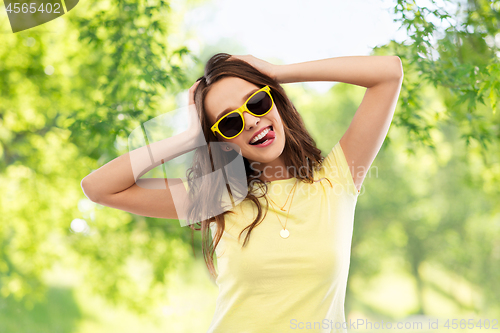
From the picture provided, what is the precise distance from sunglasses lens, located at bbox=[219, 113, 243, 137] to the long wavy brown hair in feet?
0.26

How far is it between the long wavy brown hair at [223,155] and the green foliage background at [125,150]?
107 centimetres

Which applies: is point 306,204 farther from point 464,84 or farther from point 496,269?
point 496,269

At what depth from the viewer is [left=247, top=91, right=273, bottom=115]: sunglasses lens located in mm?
Result: 1407

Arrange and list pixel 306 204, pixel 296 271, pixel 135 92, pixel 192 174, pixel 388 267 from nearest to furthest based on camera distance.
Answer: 1. pixel 296 271
2. pixel 306 204
3. pixel 192 174
4. pixel 135 92
5. pixel 388 267

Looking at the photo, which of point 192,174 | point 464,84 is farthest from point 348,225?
point 464,84

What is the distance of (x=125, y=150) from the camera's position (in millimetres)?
2783

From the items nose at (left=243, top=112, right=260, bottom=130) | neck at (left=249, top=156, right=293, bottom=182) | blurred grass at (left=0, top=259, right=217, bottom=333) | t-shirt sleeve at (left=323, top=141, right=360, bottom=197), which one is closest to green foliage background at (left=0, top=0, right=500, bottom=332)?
blurred grass at (left=0, top=259, right=217, bottom=333)

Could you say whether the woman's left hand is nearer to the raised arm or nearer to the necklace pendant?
the raised arm

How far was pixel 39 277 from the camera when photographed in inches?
198

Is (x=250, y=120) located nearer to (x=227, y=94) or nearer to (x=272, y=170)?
(x=227, y=94)

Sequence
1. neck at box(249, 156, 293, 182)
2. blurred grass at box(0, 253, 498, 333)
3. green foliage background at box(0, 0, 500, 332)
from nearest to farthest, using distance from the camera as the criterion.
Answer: neck at box(249, 156, 293, 182) → green foliage background at box(0, 0, 500, 332) → blurred grass at box(0, 253, 498, 333)

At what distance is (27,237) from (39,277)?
0.64 metres

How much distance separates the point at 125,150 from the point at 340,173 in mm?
1862

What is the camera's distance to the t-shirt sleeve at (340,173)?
153 centimetres
